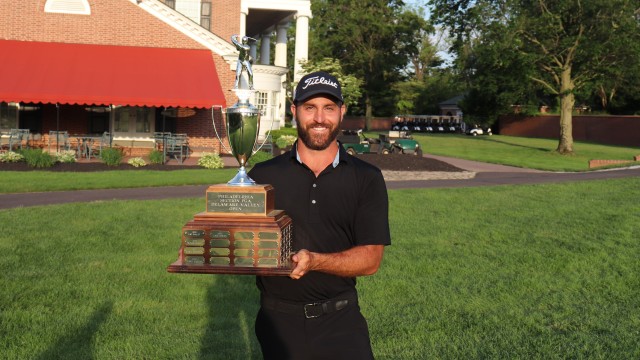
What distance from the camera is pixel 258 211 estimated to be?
3604 mm

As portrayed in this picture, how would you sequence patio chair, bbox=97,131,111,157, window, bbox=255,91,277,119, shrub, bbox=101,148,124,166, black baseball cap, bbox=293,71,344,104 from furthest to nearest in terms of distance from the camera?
window, bbox=255,91,277,119, patio chair, bbox=97,131,111,157, shrub, bbox=101,148,124,166, black baseball cap, bbox=293,71,344,104

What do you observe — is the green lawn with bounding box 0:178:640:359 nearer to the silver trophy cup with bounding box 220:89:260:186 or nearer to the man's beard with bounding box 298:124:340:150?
the silver trophy cup with bounding box 220:89:260:186

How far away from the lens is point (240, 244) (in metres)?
3.54

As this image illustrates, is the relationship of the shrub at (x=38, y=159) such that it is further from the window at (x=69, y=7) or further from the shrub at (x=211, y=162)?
the window at (x=69, y=7)

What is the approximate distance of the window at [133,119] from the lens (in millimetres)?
28844

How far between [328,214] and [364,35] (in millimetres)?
75201

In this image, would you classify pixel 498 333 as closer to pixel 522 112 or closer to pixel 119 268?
pixel 119 268

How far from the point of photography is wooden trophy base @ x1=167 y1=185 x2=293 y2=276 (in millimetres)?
3480

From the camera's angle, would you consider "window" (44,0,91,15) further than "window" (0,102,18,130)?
Yes

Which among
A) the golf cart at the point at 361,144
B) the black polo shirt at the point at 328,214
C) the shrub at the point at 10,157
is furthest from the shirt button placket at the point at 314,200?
the golf cart at the point at 361,144

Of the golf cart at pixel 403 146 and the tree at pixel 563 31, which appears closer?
the golf cart at pixel 403 146

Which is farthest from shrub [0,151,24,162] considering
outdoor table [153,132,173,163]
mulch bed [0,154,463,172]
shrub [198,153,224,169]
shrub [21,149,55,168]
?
shrub [198,153,224,169]

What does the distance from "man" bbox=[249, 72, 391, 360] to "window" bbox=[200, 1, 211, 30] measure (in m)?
31.6

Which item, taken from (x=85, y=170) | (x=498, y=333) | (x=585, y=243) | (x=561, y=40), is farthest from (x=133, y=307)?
(x=561, y=40)
